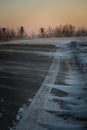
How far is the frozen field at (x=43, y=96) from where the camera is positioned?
6.08 metres

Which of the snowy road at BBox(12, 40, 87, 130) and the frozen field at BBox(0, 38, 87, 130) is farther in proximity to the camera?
the frozen field at BBox(0, 38, 87, 130)

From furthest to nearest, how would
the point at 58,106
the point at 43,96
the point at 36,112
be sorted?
the point at 43,96 → the point at 58,106 → the point at 36,112

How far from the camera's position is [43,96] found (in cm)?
775

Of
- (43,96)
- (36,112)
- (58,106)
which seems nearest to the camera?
(36,112)

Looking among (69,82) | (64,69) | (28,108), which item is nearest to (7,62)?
(64,69)

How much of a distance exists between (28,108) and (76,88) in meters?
2.22

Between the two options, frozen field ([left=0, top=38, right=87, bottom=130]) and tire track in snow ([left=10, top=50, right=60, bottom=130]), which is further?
frozen field ([left=0, top=38, right=87, bottom=130])

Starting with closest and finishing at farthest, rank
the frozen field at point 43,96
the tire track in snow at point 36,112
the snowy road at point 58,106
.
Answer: the tire track in snow at point 36,112
the snowy road at point 58,106
the frozen field at point 43,96

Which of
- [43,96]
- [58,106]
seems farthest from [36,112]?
[43,96]

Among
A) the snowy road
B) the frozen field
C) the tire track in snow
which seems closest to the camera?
the tire track in snow

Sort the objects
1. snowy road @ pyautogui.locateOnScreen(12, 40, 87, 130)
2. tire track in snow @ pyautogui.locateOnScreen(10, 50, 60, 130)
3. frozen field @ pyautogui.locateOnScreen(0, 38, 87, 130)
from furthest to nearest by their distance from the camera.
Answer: frozen field @ pyautogui.locateOnScreen(0, 38, 87, 130), snowy road @ pyautogui.locateOnScreen(12, 40, 87, 130), tire track in snow @ pyautogui.locateOnScreen(10, 50, 60, 130)

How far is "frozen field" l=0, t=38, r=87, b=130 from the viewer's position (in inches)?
239

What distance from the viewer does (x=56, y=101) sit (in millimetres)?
7480

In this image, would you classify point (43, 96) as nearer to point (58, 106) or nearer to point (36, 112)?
point (58, 106)
